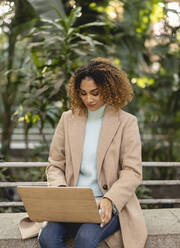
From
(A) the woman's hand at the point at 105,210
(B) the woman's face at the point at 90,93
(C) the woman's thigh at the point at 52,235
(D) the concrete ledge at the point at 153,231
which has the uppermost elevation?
(B) the woman's face at the point at 90,93

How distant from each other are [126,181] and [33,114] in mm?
1914

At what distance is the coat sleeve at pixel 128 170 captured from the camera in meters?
2.20

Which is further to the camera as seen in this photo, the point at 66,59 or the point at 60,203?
the point at 66,59

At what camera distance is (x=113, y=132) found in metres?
2.40

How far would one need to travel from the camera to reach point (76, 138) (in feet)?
8.11

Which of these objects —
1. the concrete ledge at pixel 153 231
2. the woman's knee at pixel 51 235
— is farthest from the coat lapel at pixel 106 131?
the concrete ledge at pixel 153 231

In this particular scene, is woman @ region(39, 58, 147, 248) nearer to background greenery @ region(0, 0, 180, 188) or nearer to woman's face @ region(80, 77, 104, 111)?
woman's face @ region(80, 77, 104, 111)

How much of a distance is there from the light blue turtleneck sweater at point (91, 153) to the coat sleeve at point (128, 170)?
199 mm

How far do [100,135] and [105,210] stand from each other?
56cm

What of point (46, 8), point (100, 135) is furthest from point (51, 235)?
point (46, 8)

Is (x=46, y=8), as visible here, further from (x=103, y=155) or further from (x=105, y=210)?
(x=105, y=210)

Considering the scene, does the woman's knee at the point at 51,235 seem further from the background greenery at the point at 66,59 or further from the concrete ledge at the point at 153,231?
the background greenery at the point at 66,59

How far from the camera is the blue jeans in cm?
205

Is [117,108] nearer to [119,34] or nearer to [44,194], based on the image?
[44,194]
